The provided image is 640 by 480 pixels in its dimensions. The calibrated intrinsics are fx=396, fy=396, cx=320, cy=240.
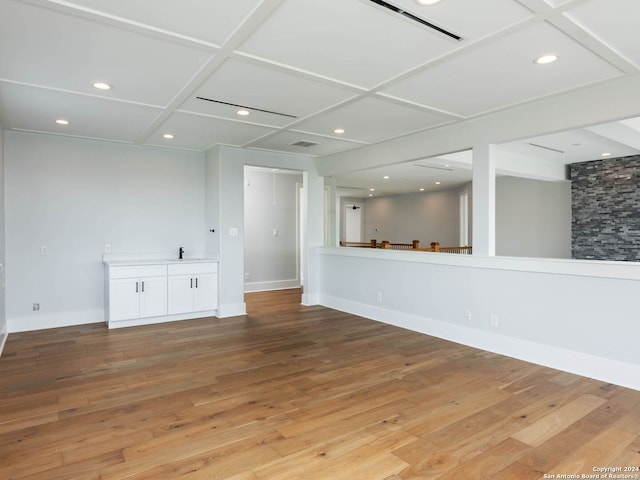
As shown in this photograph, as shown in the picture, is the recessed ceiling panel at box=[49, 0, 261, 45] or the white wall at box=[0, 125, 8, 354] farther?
the white wall at box=[0, 125, 8, 354]

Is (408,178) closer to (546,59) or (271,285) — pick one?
(271,285)

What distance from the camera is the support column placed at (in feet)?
13.8

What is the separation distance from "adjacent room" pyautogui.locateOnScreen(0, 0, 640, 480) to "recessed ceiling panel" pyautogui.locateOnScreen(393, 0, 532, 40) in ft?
0.06

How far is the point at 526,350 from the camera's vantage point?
3.91 m

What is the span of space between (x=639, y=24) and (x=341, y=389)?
3.11 metres

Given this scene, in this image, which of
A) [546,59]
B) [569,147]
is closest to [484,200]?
[546,59]

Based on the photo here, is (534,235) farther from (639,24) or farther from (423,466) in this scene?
(423,466)

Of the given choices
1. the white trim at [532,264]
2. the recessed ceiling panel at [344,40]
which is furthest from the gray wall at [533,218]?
the recessed ceiling panel at [344,40]

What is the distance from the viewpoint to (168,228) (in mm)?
6059

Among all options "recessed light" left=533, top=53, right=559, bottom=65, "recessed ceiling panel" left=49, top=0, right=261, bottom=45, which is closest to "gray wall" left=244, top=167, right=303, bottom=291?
"recessed ceiling panel" left=49, top=0, right=261, bottom=45

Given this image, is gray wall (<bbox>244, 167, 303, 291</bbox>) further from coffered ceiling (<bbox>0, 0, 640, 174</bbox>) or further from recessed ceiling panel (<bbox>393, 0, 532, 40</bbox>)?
recessed ceiling panel (<bbox>393, 0, 532, 40</bbox>)

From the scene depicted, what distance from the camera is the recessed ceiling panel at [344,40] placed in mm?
2225

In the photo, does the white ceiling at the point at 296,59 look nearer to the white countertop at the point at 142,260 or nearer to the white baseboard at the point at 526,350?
the white countertop at the point at 142,260

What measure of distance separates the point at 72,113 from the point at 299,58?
2.79 meters
